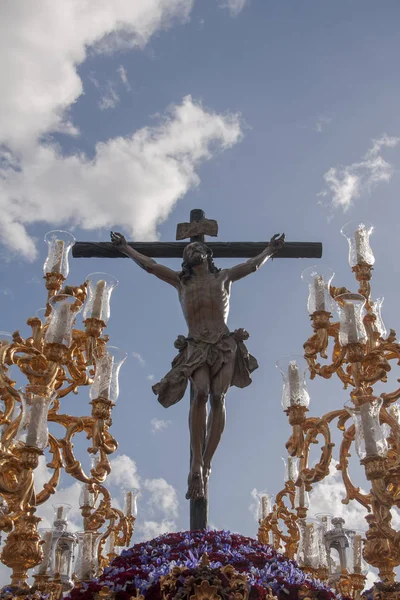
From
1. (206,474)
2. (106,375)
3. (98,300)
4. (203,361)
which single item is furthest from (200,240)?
(206,474)

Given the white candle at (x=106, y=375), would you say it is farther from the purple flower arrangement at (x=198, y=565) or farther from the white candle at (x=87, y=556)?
the purple flower arrangement at (x=198, y=565)

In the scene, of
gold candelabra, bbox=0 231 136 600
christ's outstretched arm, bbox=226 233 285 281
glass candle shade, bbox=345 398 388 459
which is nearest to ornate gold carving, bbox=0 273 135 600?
gold candelabra, bbox=0 231 136 600

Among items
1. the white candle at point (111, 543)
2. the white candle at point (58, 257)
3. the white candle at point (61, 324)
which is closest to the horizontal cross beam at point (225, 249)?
the white candle at point (58, 257)

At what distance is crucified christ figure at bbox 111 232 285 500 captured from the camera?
6.64m

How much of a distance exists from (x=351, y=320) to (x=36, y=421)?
318cm

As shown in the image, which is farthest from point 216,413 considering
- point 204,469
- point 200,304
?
point 200,304

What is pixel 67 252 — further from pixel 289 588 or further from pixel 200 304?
pixel 289 588

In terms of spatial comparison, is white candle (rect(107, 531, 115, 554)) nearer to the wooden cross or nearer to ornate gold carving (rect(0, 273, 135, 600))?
ornate gold carving (rect(0, 273, 135, 600))

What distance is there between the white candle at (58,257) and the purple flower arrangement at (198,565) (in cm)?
408

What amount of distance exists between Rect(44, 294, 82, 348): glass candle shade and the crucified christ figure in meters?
1.07

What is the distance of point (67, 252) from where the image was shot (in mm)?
8586

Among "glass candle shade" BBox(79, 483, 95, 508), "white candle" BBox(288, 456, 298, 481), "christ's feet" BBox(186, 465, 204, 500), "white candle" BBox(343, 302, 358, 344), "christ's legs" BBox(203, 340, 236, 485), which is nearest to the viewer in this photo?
"christ's feet" BBox(186, 465, 204, 500)

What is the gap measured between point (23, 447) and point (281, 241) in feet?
13.0

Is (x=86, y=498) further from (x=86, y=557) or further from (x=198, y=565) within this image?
(x=198, y=565)
